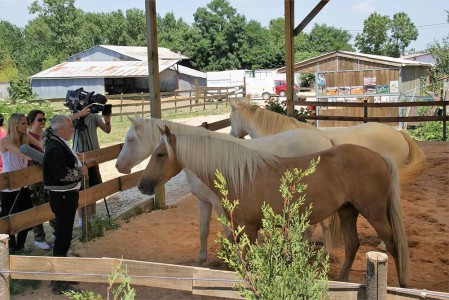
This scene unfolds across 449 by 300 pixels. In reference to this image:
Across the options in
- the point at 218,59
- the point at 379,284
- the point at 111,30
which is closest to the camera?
the point at 379,284

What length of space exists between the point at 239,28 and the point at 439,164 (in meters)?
42.0

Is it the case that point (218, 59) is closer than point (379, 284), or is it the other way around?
point (379, 284)

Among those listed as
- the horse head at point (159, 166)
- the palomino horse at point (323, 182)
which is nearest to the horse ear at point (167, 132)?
the horse head at point (159, 166)

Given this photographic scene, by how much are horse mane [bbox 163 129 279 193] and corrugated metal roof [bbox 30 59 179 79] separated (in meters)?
25.8

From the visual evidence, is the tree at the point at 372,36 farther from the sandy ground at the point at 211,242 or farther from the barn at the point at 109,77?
the sandy ground at the point at 211,242

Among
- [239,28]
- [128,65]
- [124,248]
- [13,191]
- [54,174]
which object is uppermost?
[239,28]

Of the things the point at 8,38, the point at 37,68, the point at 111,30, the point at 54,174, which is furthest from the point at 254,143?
the point at 8,38

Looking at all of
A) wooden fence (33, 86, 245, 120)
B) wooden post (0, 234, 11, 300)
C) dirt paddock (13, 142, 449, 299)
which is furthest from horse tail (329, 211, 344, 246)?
wooden fence (33, 86, 245, 120)

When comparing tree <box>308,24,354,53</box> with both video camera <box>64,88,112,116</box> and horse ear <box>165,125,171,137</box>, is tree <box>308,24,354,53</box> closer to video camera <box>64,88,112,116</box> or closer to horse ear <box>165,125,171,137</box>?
video camera <box>64,88,112,116</box>

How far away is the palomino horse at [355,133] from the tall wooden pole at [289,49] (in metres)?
4.26

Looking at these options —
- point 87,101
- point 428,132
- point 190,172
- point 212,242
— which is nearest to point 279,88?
point 428,132

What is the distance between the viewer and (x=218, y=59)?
47188 mm

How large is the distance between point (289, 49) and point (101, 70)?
24.7 meters

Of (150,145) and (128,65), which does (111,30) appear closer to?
(128,65)
